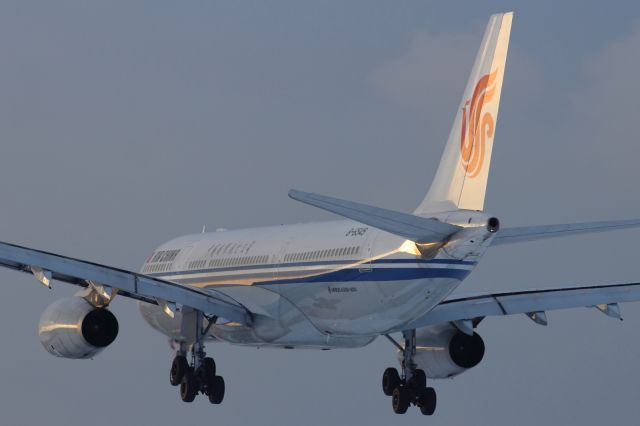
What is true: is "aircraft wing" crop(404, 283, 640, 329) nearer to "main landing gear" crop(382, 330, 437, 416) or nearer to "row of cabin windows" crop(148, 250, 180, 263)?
"main landing gear" crop(382, 330, 437, 416)

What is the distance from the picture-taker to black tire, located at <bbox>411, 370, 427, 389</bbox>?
45781 millimetres

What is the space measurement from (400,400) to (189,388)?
631cm

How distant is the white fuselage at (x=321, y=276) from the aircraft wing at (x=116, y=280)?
1.09 meters

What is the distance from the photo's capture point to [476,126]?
3866 centimetres

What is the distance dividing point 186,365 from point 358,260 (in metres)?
8.53

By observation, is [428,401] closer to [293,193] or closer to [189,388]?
[189,388]

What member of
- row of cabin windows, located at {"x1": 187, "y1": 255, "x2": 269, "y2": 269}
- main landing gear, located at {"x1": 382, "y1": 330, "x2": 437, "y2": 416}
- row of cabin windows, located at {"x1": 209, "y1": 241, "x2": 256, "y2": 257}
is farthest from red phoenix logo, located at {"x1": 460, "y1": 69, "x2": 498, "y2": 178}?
row of cabin windows, located at {"x1": 209, "y1": 241, "x2": 256, "y2": 257}

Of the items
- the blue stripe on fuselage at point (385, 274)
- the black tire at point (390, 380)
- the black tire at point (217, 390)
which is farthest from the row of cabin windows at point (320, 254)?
the black tire at point (390, 380)

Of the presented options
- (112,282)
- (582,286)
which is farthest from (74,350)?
(582,286)

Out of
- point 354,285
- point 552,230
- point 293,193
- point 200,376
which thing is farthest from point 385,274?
point 200,376

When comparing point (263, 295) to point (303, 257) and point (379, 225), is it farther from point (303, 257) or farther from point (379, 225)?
point (379, 225)

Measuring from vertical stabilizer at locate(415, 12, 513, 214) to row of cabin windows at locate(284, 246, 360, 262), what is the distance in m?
2.16

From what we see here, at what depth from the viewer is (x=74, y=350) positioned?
4344 centimetres

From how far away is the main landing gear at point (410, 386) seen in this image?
45.7 meters
